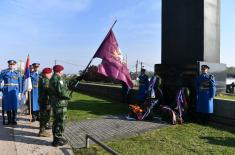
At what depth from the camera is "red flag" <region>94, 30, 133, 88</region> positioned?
736cm

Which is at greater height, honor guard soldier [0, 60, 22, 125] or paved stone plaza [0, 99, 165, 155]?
honor guard soldier [0, 60, 22, 125]

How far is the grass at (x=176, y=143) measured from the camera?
19.5 feet

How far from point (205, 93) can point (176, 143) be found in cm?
265

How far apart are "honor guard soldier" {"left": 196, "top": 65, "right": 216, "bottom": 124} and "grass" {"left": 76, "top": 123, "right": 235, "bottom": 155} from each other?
2.47ft

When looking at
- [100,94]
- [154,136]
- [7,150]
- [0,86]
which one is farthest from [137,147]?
[100,94]

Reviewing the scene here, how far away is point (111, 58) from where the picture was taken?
7457mm

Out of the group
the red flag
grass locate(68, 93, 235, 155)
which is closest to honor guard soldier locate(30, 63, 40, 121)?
the red flag

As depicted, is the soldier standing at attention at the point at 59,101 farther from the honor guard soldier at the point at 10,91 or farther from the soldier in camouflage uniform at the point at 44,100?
the honor guard soldier at the point at 10,91

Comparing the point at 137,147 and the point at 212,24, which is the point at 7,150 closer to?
the point at 137,147

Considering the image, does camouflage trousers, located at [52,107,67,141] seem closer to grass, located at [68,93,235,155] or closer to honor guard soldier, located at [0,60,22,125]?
grass, located at [68,93,235,155]

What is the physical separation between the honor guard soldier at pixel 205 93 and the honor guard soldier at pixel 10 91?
5.62 meters

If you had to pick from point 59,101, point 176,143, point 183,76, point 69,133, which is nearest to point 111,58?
point 59,101

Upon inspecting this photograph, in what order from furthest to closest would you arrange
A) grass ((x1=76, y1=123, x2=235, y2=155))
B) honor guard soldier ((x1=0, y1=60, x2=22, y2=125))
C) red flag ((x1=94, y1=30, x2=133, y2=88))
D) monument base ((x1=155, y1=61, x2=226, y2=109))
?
monument base ((x1=155, y1=61, x2=226, y2=109)), honor guard soldier ((x1=0, y1=60, x2=22, y2=125)), red flag ((x1=94, y1=30, x2=133, y2=88)), grass ((x1=76, y1=123, x2=235, y2=155))

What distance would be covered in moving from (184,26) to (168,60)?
139 centimetres
